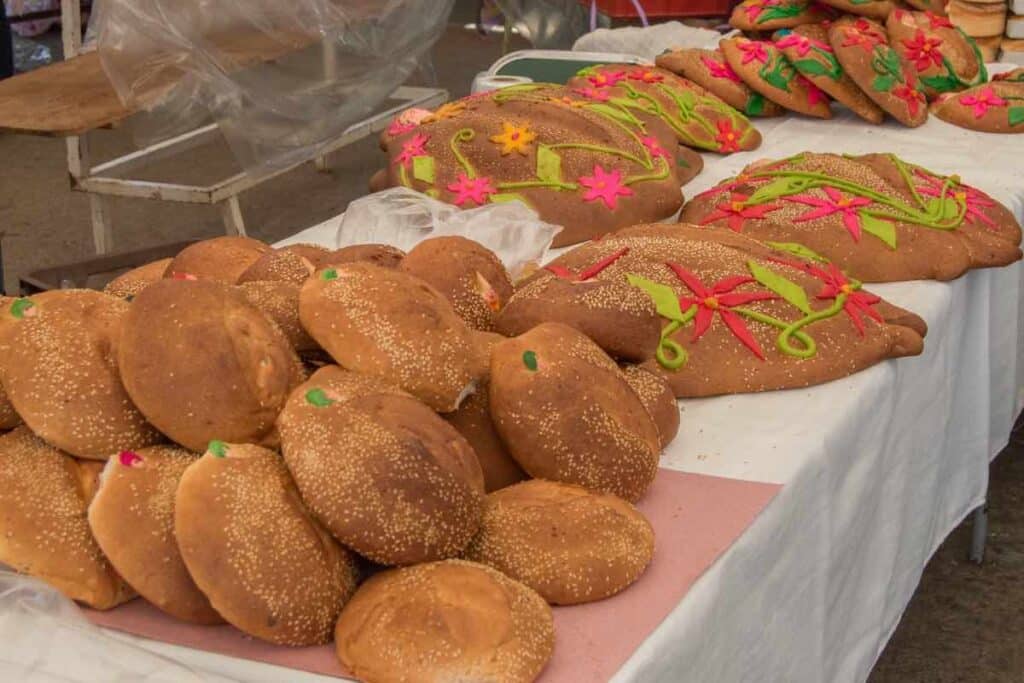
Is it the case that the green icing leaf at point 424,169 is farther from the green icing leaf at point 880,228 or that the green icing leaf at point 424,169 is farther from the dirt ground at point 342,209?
the dirt ground at point 342,209

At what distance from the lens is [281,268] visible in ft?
4.25

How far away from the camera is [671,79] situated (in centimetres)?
258

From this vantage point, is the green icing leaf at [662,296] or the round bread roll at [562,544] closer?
the round bread roll at [562,544]

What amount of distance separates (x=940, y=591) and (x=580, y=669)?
1650mm

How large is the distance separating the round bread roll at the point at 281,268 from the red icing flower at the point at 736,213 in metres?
0.75

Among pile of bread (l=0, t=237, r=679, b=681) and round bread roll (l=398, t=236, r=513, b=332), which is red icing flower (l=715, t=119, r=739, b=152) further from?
pile of bread (l=0, t=237, r=679, b=681)

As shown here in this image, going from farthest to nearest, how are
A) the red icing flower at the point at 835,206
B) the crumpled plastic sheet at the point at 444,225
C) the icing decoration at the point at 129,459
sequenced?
the red icing flower at the point at 835,206 → the crumpled plastic sheet at the point at 444,225 → the icing decoration at the point at 129,459

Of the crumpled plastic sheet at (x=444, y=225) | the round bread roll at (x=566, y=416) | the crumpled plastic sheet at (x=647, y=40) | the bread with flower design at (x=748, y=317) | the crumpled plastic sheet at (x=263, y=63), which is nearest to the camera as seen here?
the round bread roll at (x=566, y=416)

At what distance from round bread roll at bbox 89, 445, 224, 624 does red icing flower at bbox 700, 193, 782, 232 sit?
43.4 inches

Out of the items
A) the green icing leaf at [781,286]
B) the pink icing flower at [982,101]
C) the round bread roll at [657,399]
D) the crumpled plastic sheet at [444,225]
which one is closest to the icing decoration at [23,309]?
the round bread roll at [657,399]

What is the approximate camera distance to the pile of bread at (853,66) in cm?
256

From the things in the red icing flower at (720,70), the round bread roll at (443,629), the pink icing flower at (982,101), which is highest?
the round bread roll at (443,629)

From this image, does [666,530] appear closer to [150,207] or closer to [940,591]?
[940,591]

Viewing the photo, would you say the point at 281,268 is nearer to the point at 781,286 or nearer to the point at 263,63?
the point at 781,286
